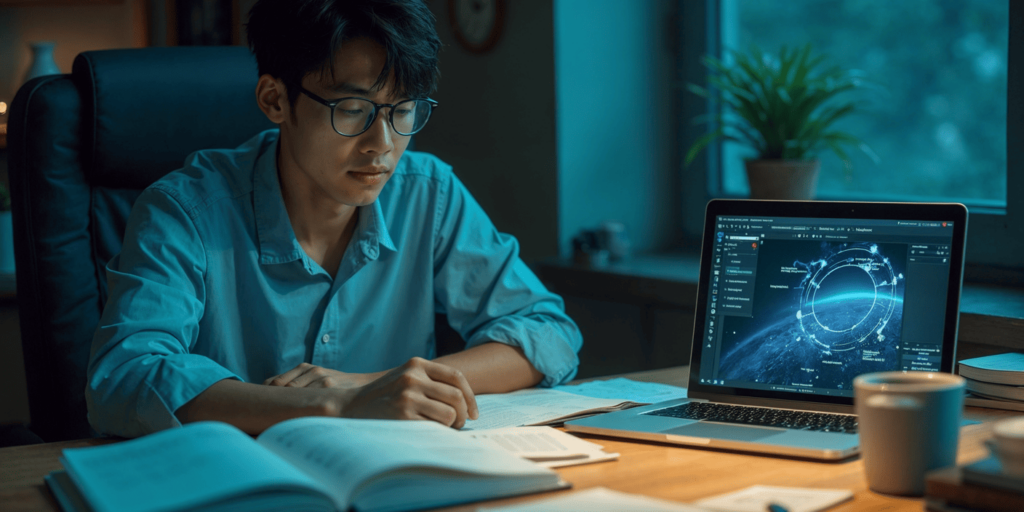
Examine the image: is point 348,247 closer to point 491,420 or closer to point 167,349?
point 167,349

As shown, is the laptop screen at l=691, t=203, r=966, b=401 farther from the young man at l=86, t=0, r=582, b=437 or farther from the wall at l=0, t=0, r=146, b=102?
the wall at l=0, t=0, r=146, b=102

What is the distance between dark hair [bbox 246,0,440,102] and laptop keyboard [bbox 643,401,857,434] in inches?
23.3

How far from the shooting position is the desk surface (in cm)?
84

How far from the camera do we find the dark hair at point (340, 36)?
130cm

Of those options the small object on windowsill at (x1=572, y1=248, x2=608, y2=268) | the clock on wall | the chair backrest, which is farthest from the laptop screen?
the clock on wall

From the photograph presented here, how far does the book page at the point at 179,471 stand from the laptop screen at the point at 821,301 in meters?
0.56

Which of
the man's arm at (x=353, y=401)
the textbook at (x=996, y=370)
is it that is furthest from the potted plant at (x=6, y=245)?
the textbook at (x=996, y=370)

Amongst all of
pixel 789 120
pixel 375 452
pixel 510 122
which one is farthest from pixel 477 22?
pixel 375 452

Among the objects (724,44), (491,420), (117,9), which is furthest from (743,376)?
(117,9)

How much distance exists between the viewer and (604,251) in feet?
7.66

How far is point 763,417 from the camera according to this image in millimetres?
1058

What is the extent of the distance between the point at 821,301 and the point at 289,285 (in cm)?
78

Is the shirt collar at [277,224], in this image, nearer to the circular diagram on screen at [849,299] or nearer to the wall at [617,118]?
the circular diagram on screen at [849,299]

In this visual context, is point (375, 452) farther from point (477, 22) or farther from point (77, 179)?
point (477, 22)
